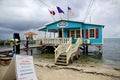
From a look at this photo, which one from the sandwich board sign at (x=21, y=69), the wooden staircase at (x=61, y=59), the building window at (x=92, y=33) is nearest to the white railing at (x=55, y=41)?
the building window at (x=92, y=33)

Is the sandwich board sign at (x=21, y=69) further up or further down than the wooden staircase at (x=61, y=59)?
further up

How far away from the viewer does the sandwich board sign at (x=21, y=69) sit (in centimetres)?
579

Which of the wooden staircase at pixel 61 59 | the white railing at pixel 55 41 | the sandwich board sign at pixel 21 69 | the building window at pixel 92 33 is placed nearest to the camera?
the sandwich board sign at pixel 21 69

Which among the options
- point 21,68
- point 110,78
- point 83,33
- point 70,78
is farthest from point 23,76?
point 83,33

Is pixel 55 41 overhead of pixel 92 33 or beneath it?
beneath

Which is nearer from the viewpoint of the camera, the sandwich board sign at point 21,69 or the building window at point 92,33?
the sandwich board sign at point 21,69

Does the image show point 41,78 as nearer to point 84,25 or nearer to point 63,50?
point 63,50

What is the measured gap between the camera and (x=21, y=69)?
592 centimetres

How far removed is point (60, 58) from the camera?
12383 millimetres

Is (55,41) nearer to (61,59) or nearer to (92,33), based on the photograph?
(92,33)

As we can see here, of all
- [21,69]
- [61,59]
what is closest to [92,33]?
[61,59]

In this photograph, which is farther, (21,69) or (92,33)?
(92,33)

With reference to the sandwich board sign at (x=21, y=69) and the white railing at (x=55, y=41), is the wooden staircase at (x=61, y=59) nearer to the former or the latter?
the sandwich board sign at (x=21, y=69)

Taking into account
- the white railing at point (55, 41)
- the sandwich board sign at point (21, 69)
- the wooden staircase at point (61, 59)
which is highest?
the white railing at point (55, 41)
